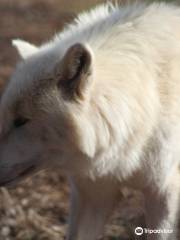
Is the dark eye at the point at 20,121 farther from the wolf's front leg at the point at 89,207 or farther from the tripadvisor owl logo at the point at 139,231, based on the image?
the tripadvisor owl logo at the point at 139,231

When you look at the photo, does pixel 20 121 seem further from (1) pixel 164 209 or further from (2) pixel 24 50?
(1) pixel 164 209

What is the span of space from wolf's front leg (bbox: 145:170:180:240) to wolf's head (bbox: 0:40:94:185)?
728 mm

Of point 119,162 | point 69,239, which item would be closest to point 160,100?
point 119,162

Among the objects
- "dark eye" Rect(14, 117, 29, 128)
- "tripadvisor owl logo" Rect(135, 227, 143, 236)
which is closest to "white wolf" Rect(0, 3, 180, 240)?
"dark eye" Rect(14, 117, 29, 128)

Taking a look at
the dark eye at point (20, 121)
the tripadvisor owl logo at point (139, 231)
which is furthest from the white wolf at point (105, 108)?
the tripadvisor owl logo at point (139, 231)

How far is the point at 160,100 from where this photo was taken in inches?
195

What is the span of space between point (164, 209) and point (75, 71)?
4.15 feet

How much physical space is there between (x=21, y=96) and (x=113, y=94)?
549mm

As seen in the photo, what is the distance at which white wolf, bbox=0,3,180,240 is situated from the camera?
183 inches

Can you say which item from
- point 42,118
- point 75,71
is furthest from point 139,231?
point 75,71

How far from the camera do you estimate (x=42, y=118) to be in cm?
466

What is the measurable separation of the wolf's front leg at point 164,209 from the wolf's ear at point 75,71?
36.8 inches

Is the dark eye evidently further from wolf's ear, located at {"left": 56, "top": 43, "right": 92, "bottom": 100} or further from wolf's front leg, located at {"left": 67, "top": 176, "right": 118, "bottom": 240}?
wolf's front leg, located at {"left": 67, "top": 176, "right": 118, "bottom": 240}

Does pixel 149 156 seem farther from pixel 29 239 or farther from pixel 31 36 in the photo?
pixel 31 36
